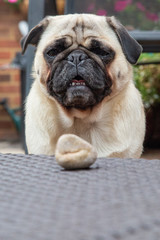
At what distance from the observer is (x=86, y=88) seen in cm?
Result: 210

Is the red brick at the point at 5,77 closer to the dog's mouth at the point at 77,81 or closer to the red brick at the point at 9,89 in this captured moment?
the red brick at the point at 9,89

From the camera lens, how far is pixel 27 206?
2.55 feet

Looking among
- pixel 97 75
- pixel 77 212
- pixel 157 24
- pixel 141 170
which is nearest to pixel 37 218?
pixel 77 212

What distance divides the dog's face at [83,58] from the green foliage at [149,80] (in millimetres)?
1950

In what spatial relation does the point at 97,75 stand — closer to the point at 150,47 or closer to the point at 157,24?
the point at 150,47

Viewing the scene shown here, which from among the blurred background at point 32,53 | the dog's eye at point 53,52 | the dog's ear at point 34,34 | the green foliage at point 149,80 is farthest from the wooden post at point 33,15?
the green foliage at point 149,80

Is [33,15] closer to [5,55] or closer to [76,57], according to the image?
[76,57]

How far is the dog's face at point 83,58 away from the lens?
2.09m

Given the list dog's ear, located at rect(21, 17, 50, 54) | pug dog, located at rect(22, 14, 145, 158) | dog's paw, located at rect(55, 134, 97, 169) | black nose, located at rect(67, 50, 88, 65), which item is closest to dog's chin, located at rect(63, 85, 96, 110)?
pug dog, located at rect(22, 14, 145, 158)

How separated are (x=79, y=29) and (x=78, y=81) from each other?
0.94 ft

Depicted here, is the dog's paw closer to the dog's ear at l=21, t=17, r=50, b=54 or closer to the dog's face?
the dog's face

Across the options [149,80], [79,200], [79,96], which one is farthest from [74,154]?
[149,80]

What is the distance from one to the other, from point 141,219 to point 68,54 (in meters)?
1.56

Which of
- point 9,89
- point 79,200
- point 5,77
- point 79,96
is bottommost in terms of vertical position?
point 9,89
